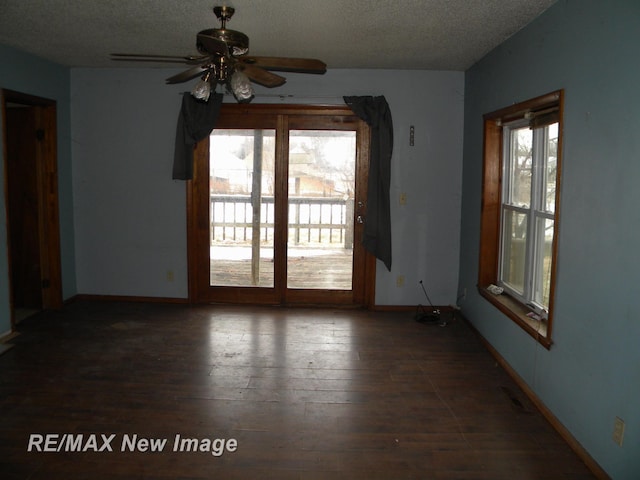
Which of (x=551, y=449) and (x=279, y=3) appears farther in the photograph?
(x=279, y=3)

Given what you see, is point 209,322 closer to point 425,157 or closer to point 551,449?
point 425,157

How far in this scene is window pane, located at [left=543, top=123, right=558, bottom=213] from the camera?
11.5 feet

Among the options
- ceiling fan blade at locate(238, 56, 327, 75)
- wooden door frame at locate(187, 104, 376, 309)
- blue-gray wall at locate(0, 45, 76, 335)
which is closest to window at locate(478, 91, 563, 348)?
wooden door frame at locate(187, 104, 376, 309)

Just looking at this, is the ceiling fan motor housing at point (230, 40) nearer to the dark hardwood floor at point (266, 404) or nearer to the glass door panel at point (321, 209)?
the dark hardwood floor at point (266, 404)

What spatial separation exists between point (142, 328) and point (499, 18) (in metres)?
3.92

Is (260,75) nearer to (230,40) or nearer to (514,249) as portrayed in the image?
(230,40)

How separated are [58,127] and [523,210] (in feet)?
14.9

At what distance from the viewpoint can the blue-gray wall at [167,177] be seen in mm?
5363

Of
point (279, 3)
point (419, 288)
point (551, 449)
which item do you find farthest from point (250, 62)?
point (419, 288)

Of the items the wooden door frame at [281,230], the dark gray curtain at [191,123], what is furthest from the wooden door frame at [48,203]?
the wooden door frame at [281,230]

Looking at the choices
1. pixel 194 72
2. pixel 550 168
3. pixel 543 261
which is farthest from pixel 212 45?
pixel 543 261

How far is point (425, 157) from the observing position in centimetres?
541

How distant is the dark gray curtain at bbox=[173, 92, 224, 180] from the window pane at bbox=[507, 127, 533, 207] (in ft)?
9.55

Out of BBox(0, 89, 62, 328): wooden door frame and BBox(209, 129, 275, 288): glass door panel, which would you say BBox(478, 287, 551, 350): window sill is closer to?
BBox(209, 129, 275, 288): glass door panel
